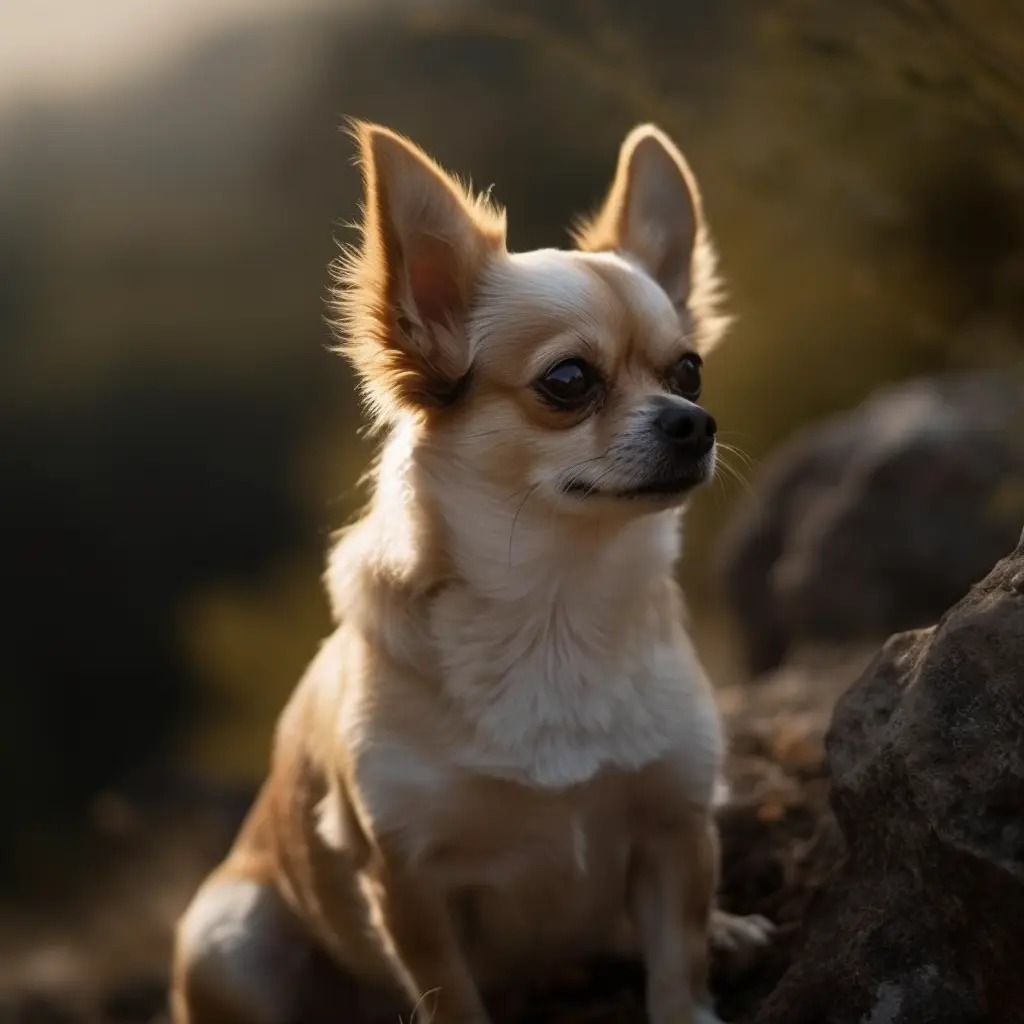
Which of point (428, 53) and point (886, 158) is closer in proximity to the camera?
point (886, 158)

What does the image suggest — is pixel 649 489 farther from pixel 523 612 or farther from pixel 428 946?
pixel 428 946

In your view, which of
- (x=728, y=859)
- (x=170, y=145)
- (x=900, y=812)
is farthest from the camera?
(x=170, y=145)

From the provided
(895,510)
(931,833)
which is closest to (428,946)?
(931,833)

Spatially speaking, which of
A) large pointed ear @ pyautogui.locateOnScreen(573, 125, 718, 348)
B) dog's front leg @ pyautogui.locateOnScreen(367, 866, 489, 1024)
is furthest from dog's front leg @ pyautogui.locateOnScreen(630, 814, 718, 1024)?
large pointed ear @ pyautogui.locateOnScreen(573, 125, 718, 348)

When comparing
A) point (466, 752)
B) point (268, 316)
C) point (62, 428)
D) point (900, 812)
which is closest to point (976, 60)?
point (900, 812)

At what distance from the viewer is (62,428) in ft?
28.2

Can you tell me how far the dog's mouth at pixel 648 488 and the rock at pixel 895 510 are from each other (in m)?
2.66

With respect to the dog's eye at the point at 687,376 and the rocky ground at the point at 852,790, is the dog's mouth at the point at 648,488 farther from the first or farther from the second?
the rocky ground at the point at 852,790

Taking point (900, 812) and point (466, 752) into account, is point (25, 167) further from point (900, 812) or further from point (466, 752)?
point (900, 812)

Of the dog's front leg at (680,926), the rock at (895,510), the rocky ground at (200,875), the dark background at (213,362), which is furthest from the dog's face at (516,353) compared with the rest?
the dark background at (213,362)

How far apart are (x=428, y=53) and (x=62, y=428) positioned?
3.06m

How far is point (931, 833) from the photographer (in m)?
2.43

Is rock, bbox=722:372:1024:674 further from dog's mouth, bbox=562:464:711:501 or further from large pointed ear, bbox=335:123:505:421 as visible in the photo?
large pointed ear, bbox=335:123:505:421

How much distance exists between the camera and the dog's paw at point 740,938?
3.44 meters
